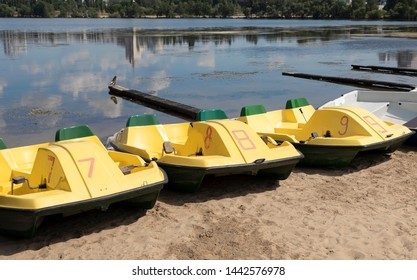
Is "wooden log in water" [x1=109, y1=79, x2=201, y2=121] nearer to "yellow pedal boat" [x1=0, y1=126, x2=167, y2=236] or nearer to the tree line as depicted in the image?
"yellow pedal boat" [x1=0, y1=126, x2=167, y2=236]

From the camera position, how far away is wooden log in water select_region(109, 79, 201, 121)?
13.9m

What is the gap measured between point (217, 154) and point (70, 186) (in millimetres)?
2163

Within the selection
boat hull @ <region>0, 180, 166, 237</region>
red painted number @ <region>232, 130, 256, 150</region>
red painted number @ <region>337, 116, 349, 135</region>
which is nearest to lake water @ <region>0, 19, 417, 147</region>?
red painted number @ <region>232, 130, 256, 150</region>

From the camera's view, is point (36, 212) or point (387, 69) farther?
point (387, 69)

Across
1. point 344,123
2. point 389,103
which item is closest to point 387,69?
point 389,103

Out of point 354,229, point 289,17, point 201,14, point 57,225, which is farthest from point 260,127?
point 201,14

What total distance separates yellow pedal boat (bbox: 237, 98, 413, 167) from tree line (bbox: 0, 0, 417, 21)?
102 m

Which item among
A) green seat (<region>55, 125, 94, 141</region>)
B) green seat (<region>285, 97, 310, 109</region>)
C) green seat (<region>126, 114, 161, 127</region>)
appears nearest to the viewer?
green seat (<region>55, 125, 94, 141</region>)

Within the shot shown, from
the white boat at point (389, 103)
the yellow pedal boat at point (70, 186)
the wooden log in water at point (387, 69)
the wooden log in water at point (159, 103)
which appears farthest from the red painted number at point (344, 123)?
the wooden log in water at point (387, 69)

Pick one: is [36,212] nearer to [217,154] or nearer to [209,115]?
[217,154]

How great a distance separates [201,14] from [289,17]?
23.2 m

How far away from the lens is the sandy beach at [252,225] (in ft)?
16.7

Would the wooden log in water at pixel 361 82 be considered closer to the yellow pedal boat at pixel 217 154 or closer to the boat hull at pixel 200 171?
the yellow pedal boat at pixel 217 154

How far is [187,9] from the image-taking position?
12512 cm
